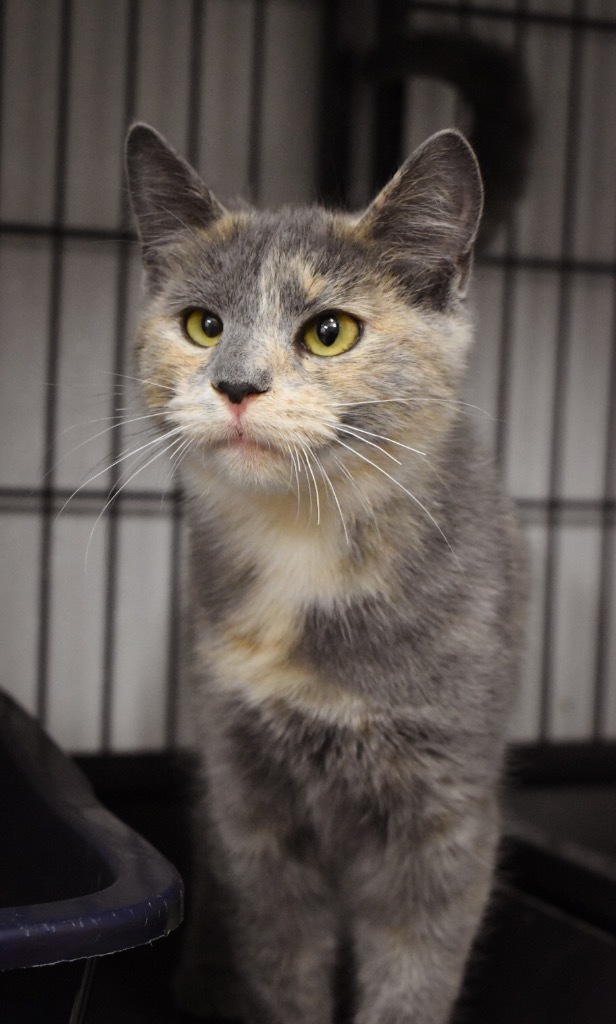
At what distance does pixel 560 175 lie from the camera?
185 centimetres

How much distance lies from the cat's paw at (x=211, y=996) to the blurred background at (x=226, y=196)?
0.59 meters

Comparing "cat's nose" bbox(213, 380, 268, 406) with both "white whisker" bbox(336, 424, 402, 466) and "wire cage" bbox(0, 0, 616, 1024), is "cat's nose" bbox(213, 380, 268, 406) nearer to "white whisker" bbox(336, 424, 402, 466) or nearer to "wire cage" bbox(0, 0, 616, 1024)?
"white whisker" bbox(336, 424, 402, 466)

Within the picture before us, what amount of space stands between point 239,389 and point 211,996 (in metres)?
0.74

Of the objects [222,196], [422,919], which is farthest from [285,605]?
[222,196]

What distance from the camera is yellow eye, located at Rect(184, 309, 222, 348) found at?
3.19 feet

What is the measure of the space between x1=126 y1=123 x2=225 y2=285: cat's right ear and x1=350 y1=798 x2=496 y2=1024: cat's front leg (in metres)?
0.60

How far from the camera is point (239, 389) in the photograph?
33.3 inches

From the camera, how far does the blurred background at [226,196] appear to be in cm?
164

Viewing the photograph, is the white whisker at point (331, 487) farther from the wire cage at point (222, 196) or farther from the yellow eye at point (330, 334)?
the wire cage at point (222, 196)

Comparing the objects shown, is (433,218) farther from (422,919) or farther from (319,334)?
(422,919)

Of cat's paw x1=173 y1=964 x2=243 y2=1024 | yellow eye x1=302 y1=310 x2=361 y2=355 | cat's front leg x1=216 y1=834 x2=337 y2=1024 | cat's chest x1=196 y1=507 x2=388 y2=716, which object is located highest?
yellow eye x1=302 y1=310 x2=361 y2=355

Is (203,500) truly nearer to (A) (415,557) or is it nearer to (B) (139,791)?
(A) (415,557)

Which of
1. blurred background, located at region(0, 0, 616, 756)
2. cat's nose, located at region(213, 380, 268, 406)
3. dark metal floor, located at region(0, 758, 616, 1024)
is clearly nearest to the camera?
cat's nose, located at region(213, 380, 268, 406)

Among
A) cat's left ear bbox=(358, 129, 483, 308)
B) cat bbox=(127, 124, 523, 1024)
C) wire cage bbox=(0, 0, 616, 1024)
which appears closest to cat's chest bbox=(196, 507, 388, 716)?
cat bbox=(127, 124, 523, 1024)
